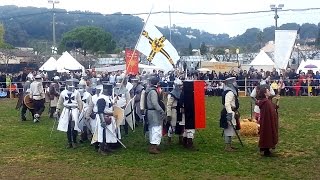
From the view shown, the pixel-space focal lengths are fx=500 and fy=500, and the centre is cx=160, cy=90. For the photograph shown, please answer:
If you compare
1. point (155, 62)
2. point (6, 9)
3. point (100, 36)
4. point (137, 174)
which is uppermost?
point (6, 9)

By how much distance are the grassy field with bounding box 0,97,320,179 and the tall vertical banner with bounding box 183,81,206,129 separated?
645mm

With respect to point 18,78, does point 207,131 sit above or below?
below

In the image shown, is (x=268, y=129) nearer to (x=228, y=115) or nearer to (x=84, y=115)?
(x=228, y=115)

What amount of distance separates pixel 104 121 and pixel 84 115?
138 centimetres

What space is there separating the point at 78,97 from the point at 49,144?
1607mm

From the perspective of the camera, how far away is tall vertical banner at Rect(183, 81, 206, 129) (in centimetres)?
1186

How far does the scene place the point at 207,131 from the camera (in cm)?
1479

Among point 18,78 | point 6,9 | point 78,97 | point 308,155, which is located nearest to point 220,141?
point 308,155

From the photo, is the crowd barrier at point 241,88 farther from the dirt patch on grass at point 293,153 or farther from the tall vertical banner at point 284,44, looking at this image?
the dirt patch on grass at point 293,153

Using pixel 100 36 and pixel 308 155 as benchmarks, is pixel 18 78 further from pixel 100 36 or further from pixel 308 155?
pixel 100 36

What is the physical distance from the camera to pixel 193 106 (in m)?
11.9

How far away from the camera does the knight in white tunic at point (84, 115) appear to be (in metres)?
12.6

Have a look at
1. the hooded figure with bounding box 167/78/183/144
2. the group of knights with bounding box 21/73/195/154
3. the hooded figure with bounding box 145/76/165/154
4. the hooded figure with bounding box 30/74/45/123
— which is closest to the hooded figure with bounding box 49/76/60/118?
the hooded figure with bounding box 30/74/45/123

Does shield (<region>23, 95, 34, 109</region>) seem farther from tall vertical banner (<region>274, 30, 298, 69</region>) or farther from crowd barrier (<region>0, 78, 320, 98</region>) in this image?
tall vertical banner (<region>274, 30, 298, 69</region>)
